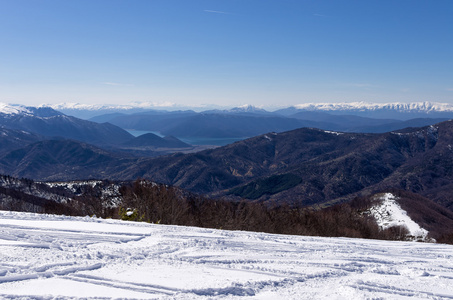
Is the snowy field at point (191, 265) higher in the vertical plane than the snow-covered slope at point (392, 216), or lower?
higher

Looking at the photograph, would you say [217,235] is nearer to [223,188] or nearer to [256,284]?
[256,284]

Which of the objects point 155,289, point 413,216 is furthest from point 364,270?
point 413,216

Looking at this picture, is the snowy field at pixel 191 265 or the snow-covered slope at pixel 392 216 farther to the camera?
the snow-covered slope at pixel 392 216

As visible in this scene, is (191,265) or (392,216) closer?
(191,265)

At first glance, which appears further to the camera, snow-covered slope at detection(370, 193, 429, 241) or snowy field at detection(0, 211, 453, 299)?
snow-covered slope at detection(370, 193, 429, 241)

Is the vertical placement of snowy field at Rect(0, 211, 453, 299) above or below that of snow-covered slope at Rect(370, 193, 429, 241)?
above
